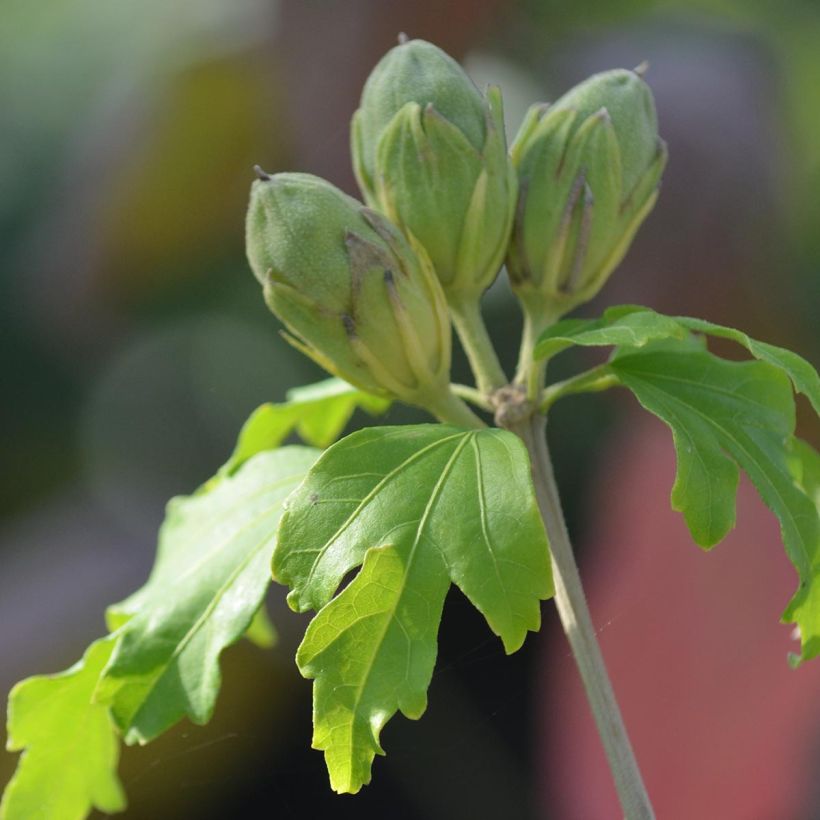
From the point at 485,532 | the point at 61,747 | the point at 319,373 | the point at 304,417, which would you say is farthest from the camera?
the point at 319,373

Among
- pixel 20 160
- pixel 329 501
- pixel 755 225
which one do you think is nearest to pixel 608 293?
pixel 755 225

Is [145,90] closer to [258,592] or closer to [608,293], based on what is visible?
[608,293]

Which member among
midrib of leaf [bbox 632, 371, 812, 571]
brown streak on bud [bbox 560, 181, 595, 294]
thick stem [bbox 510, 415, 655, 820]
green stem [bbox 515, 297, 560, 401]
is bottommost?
thick stem [bbox 510, 415, 655, 820]

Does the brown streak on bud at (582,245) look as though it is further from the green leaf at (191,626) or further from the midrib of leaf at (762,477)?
the green leaf at (191,626)

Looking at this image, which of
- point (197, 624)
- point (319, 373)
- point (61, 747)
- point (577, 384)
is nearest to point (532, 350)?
point (577, 384)

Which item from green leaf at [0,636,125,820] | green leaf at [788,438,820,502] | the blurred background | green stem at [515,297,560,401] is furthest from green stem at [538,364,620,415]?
the blurred background

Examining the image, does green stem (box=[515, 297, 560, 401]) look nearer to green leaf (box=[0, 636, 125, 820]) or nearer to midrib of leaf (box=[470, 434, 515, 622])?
midrib of leaf (box=[470, 434, 515, 622])

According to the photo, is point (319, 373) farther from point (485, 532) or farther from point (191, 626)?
point (485, 532)
